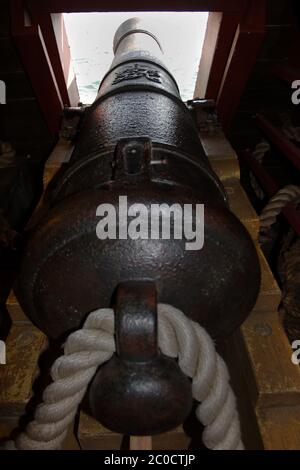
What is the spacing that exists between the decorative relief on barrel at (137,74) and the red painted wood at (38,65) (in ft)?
2.52

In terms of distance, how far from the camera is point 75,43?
2.94 metres

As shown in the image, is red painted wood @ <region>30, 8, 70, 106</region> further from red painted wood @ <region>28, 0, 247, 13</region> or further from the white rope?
the white rope

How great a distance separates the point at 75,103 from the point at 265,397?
8.11ft

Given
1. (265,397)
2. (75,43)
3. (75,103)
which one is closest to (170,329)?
(265,397)

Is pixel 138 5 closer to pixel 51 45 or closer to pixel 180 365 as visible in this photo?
pixel 51 45

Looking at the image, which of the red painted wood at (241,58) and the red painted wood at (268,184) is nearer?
the red painted wood at (268,184)

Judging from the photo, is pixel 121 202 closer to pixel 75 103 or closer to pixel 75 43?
pixel 75 103

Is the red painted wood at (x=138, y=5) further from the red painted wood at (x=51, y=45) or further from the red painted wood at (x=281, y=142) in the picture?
the red painted wood at (x=281, y=142)

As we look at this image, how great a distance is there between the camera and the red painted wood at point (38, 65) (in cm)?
204

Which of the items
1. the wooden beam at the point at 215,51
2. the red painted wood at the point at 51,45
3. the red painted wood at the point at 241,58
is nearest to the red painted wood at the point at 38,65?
the red painted wood at the point at 51,45

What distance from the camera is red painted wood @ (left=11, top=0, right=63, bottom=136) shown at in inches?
80.2

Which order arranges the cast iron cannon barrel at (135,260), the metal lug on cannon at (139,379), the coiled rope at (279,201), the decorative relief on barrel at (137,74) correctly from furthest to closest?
the coiled rope at (279,201)
the decorative relief on barrel at (137,74)
the cast iron cannon barrel at (135,260)
the metal lug on cannon at (139,379)

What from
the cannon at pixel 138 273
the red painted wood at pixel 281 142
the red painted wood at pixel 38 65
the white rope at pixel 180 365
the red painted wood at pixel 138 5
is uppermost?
the red painted wood at pixel 138 5

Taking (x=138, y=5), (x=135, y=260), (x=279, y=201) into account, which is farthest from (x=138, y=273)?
(x=138, y=5)
